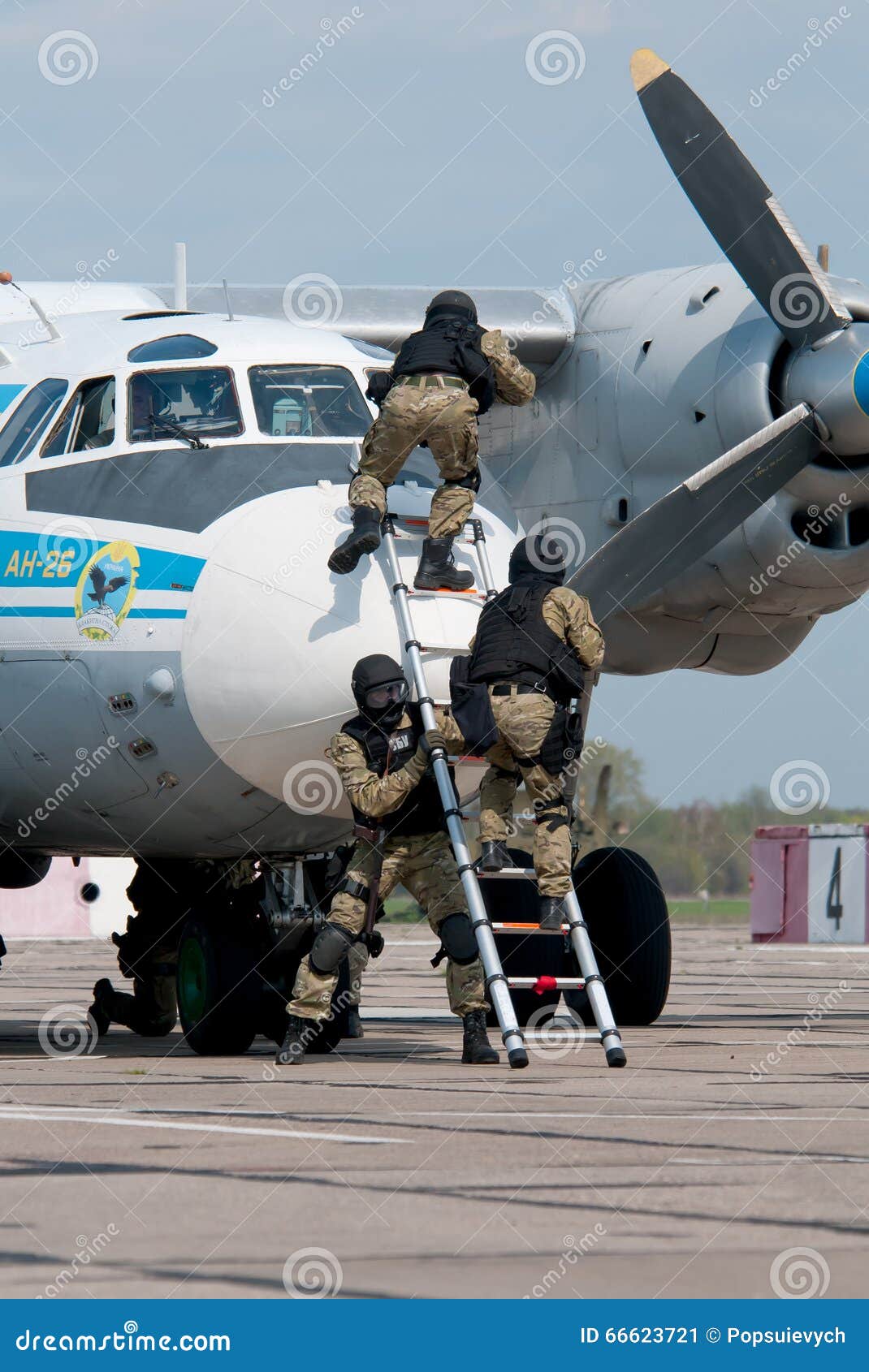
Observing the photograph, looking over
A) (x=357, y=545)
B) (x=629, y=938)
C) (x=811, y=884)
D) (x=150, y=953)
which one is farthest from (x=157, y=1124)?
(x=811, y=884)

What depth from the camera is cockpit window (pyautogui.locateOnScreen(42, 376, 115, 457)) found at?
34.7 feet

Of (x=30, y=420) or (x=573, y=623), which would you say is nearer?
(x=573, y=623)

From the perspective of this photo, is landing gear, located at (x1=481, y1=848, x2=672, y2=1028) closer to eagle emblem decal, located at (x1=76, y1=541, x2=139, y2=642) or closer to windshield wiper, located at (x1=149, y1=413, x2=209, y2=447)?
eagle emblem decal, located at (x1=76, y1=541, x2=139, y2=642)

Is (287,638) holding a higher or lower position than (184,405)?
lower

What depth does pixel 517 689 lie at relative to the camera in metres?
9.39

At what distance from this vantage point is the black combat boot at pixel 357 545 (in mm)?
9383

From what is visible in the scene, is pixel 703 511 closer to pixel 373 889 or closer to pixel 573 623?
pixel 573 623

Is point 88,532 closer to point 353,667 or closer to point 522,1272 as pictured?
point 353,667

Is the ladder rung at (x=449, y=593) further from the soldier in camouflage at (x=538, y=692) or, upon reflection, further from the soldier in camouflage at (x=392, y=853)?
the soldier in camouflage at (x=392, y=853)

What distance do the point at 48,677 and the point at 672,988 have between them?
35.0 ft

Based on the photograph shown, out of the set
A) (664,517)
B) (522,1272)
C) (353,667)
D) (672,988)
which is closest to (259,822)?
(353,667)

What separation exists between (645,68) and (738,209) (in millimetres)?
1266

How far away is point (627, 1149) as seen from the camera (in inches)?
247

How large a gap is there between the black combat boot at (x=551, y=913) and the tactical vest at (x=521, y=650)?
982mm
